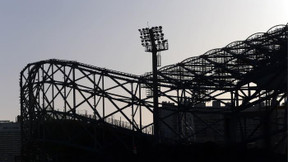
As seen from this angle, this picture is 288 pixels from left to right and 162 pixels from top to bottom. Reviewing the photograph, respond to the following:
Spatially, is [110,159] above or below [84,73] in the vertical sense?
below

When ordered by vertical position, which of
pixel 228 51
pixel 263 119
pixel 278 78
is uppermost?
pixel 228 51

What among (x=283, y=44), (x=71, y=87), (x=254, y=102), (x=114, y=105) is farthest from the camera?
(x=71, y=87)

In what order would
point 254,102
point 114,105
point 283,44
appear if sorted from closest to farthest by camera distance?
1. point 283,44
2. point 254,102
3. point 114,105

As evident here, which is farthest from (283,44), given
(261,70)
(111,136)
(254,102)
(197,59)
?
(111,136)

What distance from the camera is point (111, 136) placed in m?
67.6

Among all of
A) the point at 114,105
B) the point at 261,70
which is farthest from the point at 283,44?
the point at 114,105

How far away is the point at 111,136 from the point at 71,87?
8.03 metres

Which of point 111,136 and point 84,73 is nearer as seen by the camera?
point 84,73

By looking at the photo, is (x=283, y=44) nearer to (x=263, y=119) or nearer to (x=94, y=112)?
(x=263, y=119)

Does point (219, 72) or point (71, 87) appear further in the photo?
point (71, 87)

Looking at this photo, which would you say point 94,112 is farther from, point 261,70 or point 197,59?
point 261,70

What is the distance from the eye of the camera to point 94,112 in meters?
63.4

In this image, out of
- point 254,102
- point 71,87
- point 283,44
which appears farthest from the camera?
point 71,87

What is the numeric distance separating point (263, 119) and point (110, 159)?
17.6 m
